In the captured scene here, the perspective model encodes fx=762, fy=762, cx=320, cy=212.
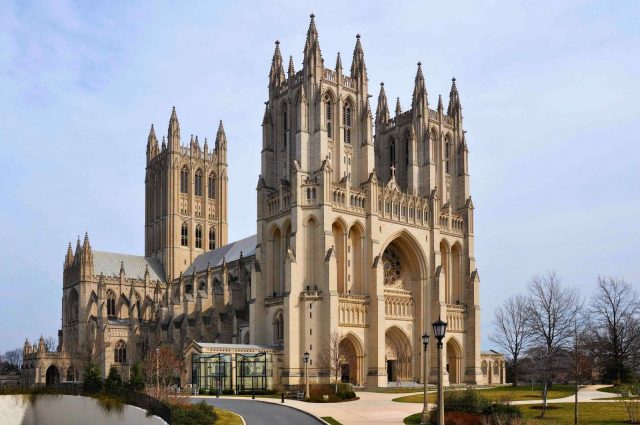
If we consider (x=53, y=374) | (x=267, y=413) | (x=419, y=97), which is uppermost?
(x=419, y=97)

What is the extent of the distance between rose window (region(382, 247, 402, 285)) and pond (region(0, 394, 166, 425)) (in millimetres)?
40923

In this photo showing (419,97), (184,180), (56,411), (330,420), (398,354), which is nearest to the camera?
(330,420)

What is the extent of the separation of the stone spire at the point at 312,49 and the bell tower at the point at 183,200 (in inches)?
1914

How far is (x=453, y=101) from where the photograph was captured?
95.2 m

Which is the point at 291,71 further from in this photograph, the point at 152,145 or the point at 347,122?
the point at 152,145

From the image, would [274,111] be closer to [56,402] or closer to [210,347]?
[210,347]

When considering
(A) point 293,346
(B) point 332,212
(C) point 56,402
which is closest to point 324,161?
(B) point 332,212

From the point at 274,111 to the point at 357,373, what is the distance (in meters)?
30.4

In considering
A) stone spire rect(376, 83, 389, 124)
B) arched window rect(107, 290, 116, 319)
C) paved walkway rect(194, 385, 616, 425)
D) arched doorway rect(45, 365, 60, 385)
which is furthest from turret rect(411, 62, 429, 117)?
arched doorway rect(45, 365, 60, 385)

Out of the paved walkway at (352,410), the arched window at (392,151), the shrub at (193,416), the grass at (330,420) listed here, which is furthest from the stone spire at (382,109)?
the shrub at (193,416)

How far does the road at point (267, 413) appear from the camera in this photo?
38781mm

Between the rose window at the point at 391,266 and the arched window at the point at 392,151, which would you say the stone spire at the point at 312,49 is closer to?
the arched window at the point at 392,151

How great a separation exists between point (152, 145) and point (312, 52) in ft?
196

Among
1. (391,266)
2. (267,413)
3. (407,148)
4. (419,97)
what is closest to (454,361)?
(391,266)
